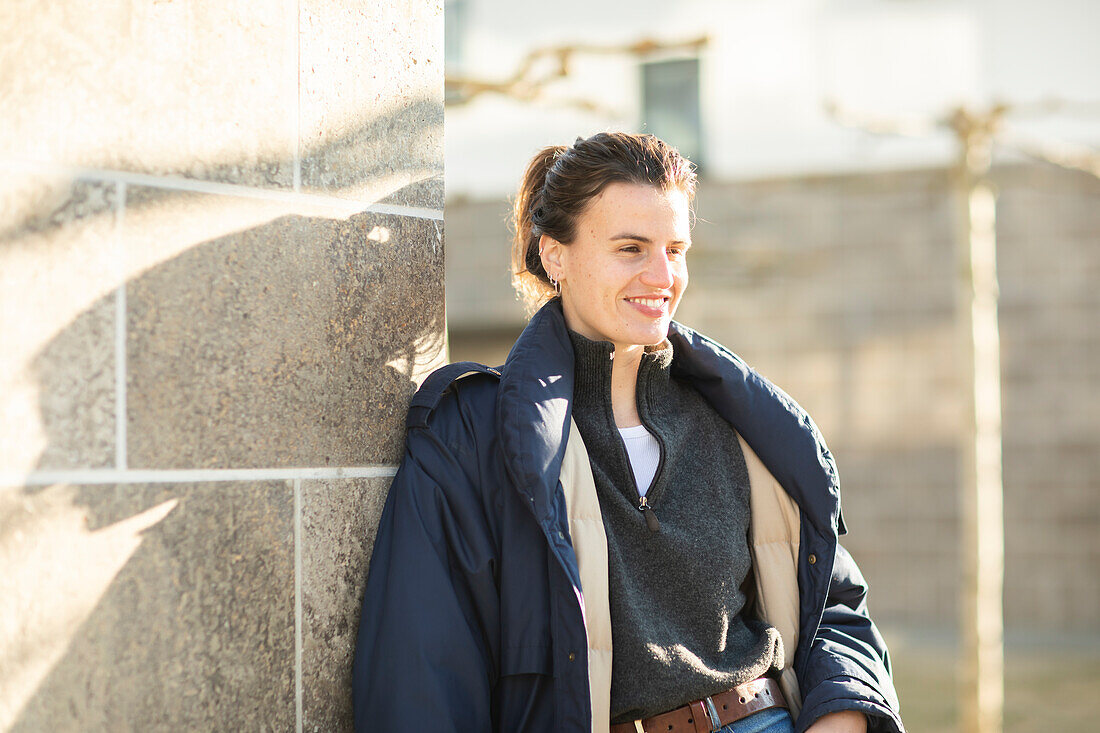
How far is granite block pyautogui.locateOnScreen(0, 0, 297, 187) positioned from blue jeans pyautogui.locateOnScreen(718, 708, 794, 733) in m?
1.21

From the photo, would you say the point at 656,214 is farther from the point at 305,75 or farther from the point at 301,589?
the point at 301,589

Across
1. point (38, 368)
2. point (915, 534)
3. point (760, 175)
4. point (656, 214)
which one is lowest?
point (915, 534)

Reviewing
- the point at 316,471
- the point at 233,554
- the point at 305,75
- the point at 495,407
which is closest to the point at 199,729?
the point at 233,554

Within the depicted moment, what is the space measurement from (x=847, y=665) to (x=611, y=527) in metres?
0.52

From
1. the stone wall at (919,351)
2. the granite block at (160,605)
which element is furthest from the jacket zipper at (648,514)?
the stone wall at (919,351)

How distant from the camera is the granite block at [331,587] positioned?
1862mm

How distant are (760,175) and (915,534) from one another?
9.65 ft

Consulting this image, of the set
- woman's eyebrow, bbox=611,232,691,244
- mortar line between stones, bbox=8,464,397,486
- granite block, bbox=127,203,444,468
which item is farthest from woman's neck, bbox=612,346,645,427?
mortar line between stones, bbox=8,464,397,486

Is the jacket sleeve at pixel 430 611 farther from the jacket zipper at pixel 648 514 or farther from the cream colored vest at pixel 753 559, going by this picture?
the jacket zipper at pixel 648 514

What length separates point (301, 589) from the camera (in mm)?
1852

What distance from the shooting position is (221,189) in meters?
1.76

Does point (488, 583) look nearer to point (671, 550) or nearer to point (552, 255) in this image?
point (671, 550)

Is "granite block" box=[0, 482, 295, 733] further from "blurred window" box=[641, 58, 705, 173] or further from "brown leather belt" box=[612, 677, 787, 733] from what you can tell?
"blurred window" box=[641, 58, 705, 173]

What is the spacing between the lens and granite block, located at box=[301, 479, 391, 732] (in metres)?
1.86
